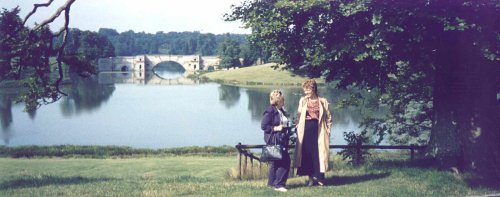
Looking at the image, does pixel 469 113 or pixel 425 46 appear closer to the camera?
pixel 425 46

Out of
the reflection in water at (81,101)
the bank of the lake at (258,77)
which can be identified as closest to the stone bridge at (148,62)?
the bank of the lake at (258,77)

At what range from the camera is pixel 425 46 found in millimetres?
10227

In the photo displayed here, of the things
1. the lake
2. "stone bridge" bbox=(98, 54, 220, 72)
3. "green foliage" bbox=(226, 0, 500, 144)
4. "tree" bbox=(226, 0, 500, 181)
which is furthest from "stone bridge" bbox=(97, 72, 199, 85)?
"tree" bbox=(226, 0, 500, 181)

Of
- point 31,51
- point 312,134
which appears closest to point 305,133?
point 312,134

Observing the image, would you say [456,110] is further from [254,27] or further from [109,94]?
[109,94]

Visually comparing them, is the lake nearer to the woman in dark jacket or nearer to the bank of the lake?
the woman in dark jacket

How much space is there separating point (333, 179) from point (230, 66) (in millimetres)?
116576

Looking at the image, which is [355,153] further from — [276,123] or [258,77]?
[258,77]

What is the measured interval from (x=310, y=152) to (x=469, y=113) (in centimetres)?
378

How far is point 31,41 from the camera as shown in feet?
36.8

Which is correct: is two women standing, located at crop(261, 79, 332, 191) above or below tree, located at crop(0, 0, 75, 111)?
below

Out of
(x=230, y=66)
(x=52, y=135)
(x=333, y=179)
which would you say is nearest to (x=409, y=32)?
(x=333, y=179)

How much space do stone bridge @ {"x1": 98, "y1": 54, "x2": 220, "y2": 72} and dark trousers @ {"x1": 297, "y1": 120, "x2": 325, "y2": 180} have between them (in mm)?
139982

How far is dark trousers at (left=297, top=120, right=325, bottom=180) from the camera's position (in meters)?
8.64
